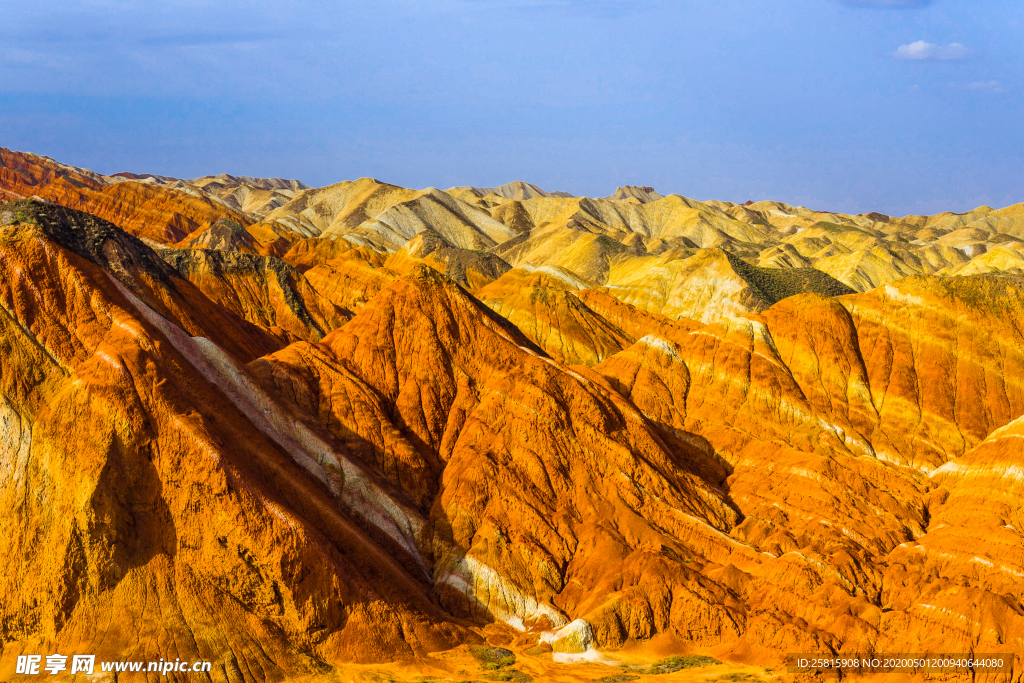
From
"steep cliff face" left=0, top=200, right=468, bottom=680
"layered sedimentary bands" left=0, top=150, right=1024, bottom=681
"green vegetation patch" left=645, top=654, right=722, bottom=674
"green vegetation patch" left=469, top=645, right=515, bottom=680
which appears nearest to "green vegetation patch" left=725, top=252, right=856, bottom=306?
"layered sedimentary bands" left=0, top=150, right=1024, bottom=681

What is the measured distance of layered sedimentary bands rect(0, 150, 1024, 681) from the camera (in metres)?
41.8

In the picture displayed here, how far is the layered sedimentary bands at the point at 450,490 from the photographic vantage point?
1647 inches

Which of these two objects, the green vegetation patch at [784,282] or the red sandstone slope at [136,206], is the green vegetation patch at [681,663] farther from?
the red sandstone slope at [136,206]

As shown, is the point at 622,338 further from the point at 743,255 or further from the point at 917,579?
the point at 743,255

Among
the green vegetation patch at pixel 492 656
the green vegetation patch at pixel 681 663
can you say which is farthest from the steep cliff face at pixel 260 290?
the green vegetation patch at pixel 681 663

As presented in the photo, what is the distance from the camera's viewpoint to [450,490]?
2101 inches

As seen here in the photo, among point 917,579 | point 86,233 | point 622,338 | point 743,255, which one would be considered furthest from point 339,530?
point 743,255

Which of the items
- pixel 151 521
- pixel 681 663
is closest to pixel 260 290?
pixel 151 521

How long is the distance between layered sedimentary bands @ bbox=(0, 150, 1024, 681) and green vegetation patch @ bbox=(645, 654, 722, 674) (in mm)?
1098

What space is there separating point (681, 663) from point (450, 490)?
53.8 feet

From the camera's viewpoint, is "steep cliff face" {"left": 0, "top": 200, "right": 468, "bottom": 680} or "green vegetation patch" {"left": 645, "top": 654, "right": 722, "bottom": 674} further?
"green vegetation patch" {"left": 645, "top": 654, "right": 722, "bottom": 674}

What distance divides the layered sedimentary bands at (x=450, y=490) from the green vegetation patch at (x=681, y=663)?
1098 millimetres

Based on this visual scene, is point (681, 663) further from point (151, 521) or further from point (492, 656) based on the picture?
point (151, 521)

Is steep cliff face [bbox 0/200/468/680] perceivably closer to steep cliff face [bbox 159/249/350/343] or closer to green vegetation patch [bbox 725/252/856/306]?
steep cliff face [bbox 159/249/350/343]
